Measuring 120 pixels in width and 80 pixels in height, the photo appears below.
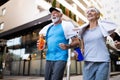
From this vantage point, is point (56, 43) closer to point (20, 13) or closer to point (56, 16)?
point (56, 16)

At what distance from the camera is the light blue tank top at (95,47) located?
3.11m

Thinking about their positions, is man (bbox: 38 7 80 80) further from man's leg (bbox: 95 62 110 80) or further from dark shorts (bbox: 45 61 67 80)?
man's leg (bbox: 95 62 110 80)

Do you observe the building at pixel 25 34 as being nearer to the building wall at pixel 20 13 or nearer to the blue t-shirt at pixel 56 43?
the building wall at pixel 20 13

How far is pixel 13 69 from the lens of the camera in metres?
24.8

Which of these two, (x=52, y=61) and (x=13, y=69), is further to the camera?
(x=13, y=69)

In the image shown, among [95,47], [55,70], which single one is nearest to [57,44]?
[55,70]

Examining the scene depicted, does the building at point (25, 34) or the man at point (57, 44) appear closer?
the man at point (57, 44)

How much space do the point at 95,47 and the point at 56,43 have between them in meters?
0.65

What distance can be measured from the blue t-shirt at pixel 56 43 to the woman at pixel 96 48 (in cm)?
32

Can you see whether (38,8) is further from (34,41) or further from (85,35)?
(85,35)

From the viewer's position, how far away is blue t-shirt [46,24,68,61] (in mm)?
3393

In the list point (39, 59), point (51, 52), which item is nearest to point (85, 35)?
point (51, 52)

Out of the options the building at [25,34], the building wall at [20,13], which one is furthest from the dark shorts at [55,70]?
the building wall at [20,13]

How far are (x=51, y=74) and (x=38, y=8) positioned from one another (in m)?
19.6
